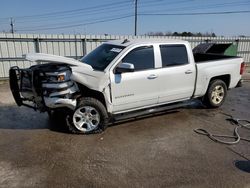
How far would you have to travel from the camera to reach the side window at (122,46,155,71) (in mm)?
5062

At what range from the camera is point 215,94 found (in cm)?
670

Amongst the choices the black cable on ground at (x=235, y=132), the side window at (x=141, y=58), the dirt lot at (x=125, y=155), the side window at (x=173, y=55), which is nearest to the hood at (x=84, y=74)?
the side window at (x=141, y=58)

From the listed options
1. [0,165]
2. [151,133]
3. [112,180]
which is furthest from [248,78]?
[0,165]

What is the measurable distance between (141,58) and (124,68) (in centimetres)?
62

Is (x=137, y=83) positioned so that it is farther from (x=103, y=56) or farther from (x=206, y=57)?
(x=206, y=57)

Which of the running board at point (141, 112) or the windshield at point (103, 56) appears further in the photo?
the running board at point (141, 112)

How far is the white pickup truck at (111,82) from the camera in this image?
179 inches

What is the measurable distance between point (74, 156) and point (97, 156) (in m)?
0.38

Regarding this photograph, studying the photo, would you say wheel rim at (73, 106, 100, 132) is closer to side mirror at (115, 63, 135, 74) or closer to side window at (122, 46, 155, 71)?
side mirror at (115, 63, 135, 74)

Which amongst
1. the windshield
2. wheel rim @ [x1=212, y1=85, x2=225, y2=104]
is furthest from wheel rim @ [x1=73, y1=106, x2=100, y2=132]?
wheel rim @ [x1=212, y1=85, x2=225, y2=104]

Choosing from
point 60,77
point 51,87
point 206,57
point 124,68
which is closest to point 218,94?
point 206,57

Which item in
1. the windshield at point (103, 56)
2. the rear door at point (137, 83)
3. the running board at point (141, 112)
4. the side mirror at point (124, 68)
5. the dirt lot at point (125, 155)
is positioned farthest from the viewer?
the running board at point (141, 112)

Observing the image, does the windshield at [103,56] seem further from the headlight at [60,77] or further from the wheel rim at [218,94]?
the wheel rim at [218,94]

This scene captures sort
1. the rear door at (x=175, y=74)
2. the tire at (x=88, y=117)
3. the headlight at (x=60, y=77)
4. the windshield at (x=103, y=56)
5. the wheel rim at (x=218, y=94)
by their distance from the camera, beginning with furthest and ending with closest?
1. the wheel rim at (x=218, y=94)
2. the rear door at (x=175, y=74)
3. the windshield at (x=103, y=56)
4. the tire at (x=88, y=117)
5. the headlight at (x=60, y=77)
